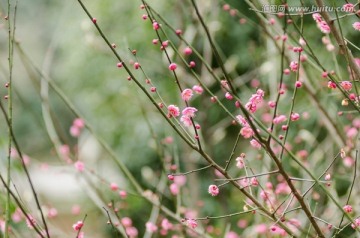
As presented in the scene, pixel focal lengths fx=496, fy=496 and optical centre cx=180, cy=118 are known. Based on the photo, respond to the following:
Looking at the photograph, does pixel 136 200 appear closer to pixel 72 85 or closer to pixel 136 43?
pixel 136 43

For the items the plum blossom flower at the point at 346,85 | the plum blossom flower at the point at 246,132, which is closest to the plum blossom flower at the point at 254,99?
the plum blossom flower at the point at 246,132

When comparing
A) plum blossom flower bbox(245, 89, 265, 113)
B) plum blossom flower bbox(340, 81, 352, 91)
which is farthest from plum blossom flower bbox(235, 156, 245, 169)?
plum blossom flower bbox(340, 81, 352, 91)

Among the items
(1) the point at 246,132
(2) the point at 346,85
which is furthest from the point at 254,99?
(2) the point at 346,85

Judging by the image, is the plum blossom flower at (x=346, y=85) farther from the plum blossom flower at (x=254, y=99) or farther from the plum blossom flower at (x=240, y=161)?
the plum blossom flower at (x=240, y=161)

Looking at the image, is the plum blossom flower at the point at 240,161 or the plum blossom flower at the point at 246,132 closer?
the plum blossom flower at the point at 246,132

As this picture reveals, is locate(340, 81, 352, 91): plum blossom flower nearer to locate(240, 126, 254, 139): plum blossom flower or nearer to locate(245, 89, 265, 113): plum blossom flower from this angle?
locate(245, 89, 265, 113): plum blossom flower

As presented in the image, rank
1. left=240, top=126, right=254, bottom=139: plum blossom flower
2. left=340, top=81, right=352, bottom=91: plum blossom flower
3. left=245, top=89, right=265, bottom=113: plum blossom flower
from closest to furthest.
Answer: left=240, top=126, right=254, bottom=139: plum blossom flower
left=245, top=89, right=265, bottom=113: plum blossom flower
left=340, top=81, right=352, bottom=91: plum blossom flower

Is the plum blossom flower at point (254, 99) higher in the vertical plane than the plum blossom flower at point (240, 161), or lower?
higher

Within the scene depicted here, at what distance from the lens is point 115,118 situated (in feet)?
19.9

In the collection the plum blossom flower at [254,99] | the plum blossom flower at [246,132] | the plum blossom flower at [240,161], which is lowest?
the plum blossom flower at [246,132]

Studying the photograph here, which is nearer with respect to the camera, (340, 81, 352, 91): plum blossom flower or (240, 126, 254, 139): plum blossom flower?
(240, 126, 254, 139): plum blossom flower

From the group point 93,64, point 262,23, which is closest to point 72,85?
point 93,64

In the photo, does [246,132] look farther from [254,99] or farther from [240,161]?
[240,161]

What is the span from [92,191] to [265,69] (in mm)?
1629
